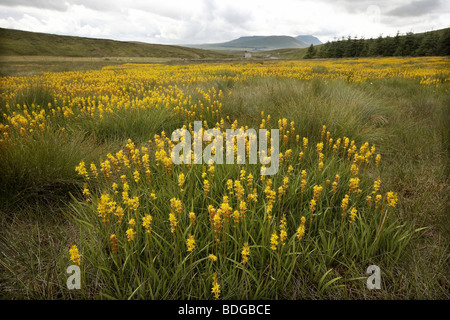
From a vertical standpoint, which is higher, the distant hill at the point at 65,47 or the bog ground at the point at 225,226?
the distant hill at the point at 65,47

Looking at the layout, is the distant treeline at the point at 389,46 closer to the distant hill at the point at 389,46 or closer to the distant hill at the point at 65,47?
the distant hill at the point at 389,46

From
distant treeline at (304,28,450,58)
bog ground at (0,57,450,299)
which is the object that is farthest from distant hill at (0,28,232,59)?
bog ground at (0,57,450,299)

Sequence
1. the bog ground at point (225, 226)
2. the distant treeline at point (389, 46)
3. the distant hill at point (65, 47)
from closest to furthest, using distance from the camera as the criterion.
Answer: the bog ground at point (225, 226)
the distant treeline at point (389, 46)
the distant hill at point (65, 47)

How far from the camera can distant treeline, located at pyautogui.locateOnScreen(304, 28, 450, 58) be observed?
41881 millimetres

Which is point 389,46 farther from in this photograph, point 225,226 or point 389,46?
point 225,226

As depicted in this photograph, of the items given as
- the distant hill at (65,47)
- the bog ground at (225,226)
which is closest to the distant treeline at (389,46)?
the bog ground at (225,226)

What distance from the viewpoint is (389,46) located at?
48500mm

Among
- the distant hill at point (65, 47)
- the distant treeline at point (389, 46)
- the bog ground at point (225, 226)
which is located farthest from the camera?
the distant hill at point (65, 47)

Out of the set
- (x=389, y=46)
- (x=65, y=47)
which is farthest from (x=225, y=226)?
(x=65, y=47)

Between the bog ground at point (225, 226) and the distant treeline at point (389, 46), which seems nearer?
the bog ground at point (225, 226)

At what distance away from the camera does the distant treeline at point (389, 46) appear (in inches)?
1649
